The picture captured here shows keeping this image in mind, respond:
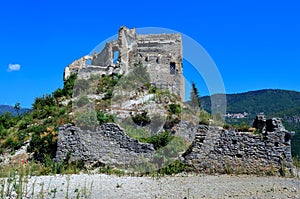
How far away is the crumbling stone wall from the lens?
14727 mm

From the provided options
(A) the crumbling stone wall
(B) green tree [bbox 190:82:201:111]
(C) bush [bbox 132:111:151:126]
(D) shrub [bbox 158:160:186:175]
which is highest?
(B) green tree [bbox 190:82:201:111]

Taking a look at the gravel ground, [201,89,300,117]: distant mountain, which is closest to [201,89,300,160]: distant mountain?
[201,89,300,117]: distant mountain

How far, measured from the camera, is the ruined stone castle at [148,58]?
32.2 metres

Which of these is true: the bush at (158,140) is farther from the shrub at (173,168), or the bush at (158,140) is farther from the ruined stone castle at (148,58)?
the ruined stone castle at (148,58)

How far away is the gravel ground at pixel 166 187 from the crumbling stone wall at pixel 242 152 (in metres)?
1.08

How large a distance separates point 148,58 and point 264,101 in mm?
54395

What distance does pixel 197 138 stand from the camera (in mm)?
15617

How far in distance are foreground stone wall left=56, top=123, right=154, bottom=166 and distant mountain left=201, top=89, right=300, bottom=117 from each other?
55932mm

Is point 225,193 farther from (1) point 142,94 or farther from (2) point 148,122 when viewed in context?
(1) point 142,94

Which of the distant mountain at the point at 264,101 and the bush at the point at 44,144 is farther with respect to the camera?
the distant mountain at the point at 264,101

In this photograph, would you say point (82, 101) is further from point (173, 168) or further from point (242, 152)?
point (242, 152)

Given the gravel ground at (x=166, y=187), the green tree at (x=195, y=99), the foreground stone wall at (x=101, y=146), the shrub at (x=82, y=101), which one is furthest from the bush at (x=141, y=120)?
the gravel ground at (x=166, y=187)

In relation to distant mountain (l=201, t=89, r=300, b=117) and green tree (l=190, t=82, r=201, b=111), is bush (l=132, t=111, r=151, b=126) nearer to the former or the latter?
green tree (l=190, t=82, r=201, b=111)

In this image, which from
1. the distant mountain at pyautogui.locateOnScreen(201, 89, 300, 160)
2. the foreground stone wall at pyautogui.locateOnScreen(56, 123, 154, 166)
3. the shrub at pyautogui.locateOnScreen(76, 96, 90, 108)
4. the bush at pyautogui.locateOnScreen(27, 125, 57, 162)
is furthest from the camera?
the distant mountain at pyautogui.locateOnScreen(201, 89, 300, 160)
